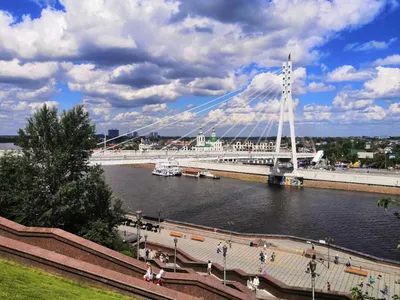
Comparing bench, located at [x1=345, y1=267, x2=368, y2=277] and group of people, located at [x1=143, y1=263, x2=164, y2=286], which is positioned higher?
group of people, located at [x1=143, y1=263, x2=164, y2=286]

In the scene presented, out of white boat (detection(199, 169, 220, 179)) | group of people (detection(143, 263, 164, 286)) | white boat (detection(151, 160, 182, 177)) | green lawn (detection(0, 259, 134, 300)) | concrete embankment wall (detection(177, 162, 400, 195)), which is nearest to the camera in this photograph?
green lawn (detection(0, 259, 134, 300))

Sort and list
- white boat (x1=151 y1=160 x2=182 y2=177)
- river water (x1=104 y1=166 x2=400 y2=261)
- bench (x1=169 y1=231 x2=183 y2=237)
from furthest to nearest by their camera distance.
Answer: white boat (x1=151 y1=160 x2=182 y2=177) < river water (x1=104 y1=166 x2=400 y2=261) < bench (x1=169 y1=231 x2=183 y2=237)

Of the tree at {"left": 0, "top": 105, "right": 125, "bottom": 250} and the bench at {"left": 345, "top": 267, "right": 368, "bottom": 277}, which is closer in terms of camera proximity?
the tree at {"left": 0, "top": 105, "right": 125, "bottom": 250}

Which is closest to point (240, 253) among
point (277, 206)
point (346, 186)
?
point (277, 206)

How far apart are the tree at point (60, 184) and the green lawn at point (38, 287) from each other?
185 inches

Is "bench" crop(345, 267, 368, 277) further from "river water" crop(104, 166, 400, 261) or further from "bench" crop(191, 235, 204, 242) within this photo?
"bench" crop(191, 235, 204, 242)

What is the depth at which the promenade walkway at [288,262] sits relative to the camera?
1284 cm

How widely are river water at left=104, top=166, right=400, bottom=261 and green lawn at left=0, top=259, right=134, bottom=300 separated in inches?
358

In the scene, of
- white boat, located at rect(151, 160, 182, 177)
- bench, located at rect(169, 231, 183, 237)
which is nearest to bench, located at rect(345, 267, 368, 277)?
bench, located at rect(169, 231, 183, 237)

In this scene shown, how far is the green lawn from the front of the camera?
17.4 ft

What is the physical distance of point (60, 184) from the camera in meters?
12.5

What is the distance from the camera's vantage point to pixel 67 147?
1291cm

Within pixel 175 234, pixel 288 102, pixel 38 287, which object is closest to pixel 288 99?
pixel 288 102

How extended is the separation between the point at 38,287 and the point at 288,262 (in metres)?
11.7
